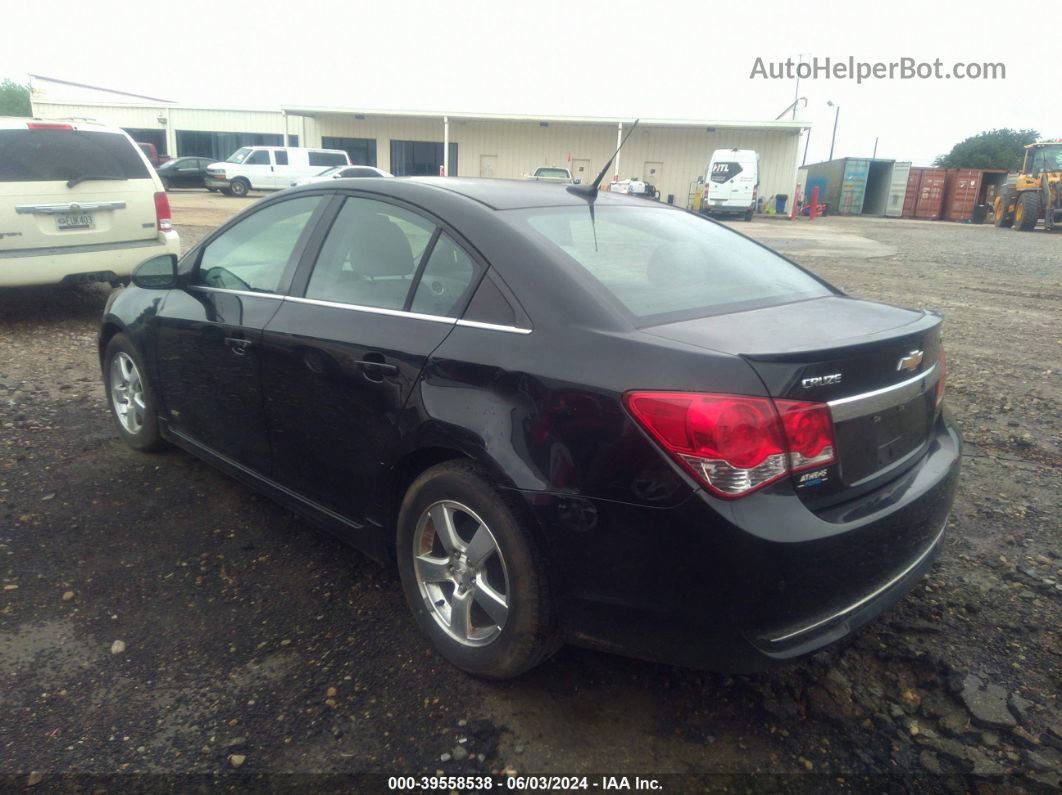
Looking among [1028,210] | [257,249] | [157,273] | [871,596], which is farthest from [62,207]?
[1028,210]

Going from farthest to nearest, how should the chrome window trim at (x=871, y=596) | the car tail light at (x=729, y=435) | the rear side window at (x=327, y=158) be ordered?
the rear side window at (x=327, y=158) < the chrome window trim at (x=871, y=596) < the car tail light at (x=729, y=435)

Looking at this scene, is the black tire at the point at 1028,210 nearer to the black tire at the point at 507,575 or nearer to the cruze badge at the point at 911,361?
the cruze badge at the point at 911,361

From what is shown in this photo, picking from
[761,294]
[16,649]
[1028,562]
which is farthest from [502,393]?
[1028,562]

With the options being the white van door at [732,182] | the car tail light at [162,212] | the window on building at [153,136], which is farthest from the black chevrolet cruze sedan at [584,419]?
the window on building at [153,136]

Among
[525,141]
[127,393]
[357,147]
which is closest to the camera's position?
[127,393]

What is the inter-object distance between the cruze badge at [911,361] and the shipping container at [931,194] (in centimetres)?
4198

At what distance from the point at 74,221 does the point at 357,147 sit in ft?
107

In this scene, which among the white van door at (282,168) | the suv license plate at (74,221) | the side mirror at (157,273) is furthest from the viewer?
the white van door at (282,168)

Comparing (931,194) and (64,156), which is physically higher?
(64,156)

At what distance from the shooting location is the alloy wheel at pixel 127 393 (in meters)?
4.26

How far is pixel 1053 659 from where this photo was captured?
266 cm

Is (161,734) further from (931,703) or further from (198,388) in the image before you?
(931,703)

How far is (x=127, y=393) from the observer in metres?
4.37

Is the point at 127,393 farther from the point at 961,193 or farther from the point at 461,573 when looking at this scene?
the point at 961,193
